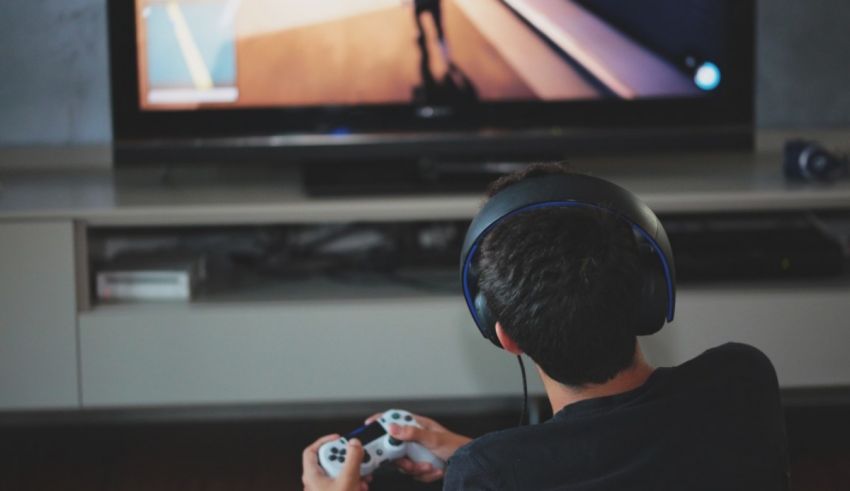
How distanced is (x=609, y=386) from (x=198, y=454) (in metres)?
1.41

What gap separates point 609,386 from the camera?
3.51 feet

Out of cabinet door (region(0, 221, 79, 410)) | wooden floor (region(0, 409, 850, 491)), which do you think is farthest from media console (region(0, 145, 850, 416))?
wooden floor (region(0, 409, 850, 491))

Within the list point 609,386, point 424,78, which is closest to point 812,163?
point 424,78

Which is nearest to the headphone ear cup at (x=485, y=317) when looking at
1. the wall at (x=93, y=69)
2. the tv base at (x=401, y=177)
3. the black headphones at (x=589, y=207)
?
the black headphones at (x=589, y=207)

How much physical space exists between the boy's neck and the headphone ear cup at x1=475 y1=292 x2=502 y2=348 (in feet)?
0.20

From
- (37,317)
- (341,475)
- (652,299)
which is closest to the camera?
(652,299)

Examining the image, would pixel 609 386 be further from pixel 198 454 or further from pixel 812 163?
pixel 198 454

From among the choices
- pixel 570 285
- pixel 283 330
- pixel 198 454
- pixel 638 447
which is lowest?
pixel 198 454

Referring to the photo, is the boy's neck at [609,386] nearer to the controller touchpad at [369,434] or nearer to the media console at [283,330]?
the controller touchpad at [369,434]

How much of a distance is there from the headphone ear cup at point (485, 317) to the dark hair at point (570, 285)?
4 cm

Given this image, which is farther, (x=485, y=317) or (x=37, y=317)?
(x=37, y=317)

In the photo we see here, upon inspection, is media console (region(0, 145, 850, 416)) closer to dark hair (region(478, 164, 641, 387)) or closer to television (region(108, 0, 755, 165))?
television (region(108, 0, 755, 165))

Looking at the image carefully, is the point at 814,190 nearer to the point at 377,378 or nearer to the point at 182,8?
the point at 377,378

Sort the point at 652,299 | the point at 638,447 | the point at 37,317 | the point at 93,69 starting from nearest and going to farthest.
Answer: the point at 638,447 < the point at 652,299 < the point at 37,317 < the point at 93,69
